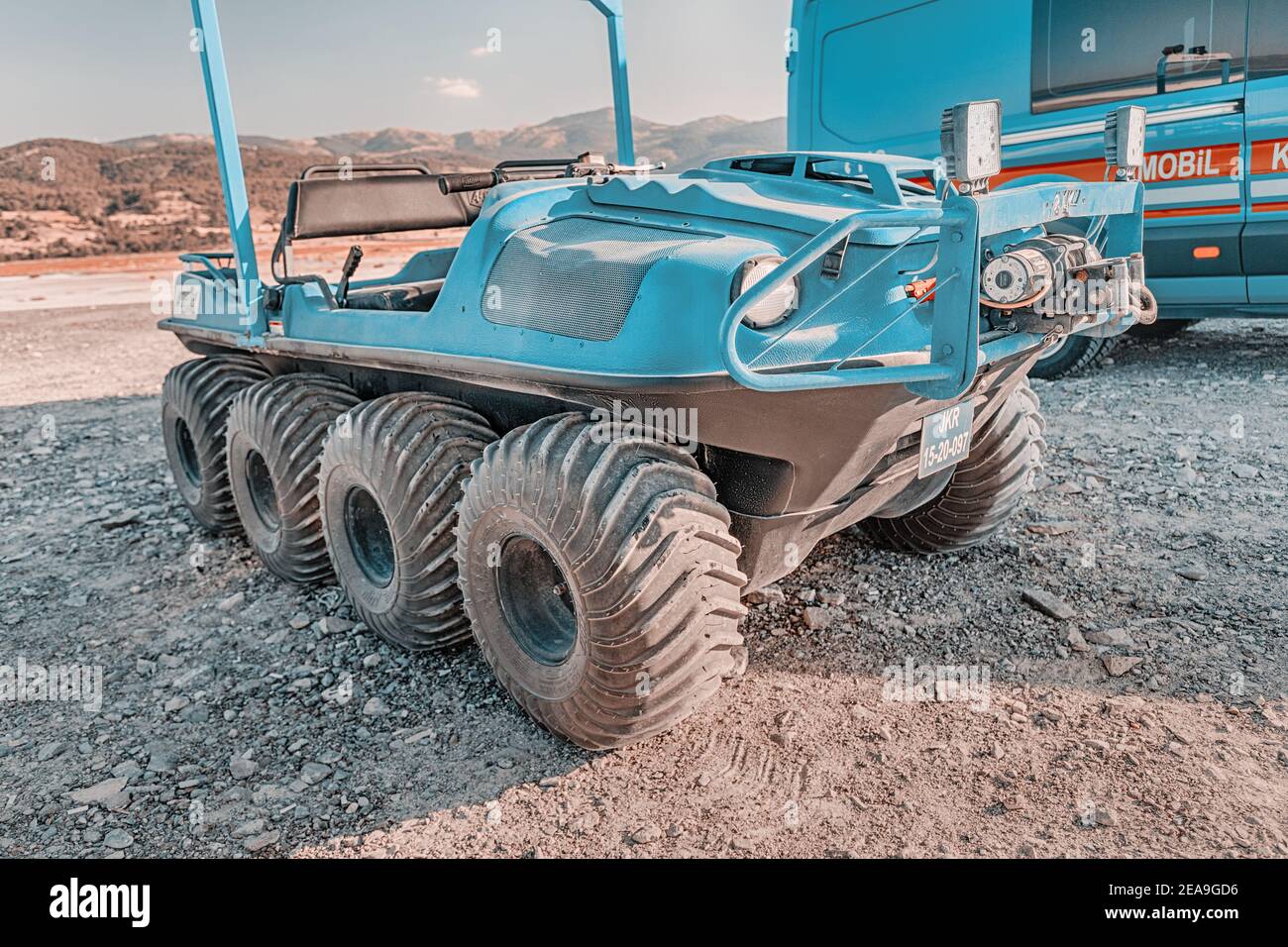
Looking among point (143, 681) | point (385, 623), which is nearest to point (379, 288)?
point (385, 623)

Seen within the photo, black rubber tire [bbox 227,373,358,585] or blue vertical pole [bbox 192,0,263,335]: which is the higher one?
blue vertical pole [bbox 192,0,263,335]

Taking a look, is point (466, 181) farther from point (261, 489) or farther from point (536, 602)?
point (536, 602)

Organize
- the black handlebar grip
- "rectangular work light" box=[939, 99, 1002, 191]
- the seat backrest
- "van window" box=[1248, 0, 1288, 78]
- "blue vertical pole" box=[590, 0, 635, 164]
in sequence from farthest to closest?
"van window" box=[1248, 0, 1288, 78]
"blue vertical pole" box=[590, 0, 635, 164]
the seat backrest
the black handlebar grip
"rectangular work light" box=[939, 99, 1002, 191]

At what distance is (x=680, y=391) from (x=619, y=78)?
3.24 metres

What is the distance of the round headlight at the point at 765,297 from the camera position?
2447 mm

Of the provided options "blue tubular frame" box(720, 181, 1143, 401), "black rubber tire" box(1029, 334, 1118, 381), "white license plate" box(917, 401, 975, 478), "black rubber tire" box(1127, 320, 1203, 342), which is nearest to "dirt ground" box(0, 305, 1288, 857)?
"white license plate" box(917, 401, 975, 478)

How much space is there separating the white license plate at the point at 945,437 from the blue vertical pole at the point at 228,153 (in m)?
2.80

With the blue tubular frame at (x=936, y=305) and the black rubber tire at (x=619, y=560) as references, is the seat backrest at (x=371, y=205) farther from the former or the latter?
the blue tubular frame at (x=936, y=305)

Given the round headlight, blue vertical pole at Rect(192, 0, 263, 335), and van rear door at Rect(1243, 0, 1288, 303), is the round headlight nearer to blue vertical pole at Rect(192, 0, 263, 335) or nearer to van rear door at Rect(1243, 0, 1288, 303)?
blue vertical pole at Rect(192, 0, 263, 335)

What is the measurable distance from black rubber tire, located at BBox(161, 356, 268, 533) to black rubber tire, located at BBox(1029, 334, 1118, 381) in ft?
17.3

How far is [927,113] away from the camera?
274 inches

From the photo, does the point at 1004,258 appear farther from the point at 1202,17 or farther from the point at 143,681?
the point at 1202,17

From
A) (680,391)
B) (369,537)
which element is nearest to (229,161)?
(369,537)

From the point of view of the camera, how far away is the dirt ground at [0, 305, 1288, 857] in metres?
2.63
